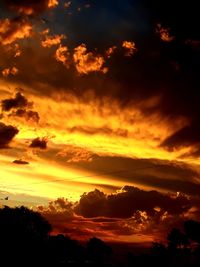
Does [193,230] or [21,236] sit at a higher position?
[193,230]

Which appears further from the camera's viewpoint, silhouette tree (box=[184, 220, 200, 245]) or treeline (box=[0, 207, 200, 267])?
silhouette tree (box=[184, 220, 200, 245])

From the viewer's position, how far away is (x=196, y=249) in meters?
70.2

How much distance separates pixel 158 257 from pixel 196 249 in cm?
1806

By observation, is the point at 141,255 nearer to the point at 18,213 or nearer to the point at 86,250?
the point at 86,250

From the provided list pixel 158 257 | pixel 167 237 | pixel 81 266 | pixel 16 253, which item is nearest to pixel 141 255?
pixel 158 257

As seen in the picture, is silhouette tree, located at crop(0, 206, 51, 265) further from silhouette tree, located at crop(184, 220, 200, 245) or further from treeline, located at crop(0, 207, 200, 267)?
silhouette tree, located at crop(184, 220, 200, 245)

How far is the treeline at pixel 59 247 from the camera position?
48.7 m

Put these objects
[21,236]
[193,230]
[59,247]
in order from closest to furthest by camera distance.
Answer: [21,236], [193,230], [59,247]

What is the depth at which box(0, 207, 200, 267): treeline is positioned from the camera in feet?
160

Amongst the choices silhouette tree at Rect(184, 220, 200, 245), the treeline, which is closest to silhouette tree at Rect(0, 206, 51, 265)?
the treeline

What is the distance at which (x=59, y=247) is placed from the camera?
311 feet

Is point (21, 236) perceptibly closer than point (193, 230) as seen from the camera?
Yes

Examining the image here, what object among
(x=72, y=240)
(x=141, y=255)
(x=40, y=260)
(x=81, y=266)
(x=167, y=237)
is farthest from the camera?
(x=72, y=240)

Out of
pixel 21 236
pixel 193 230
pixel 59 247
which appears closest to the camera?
pixel 21 236
